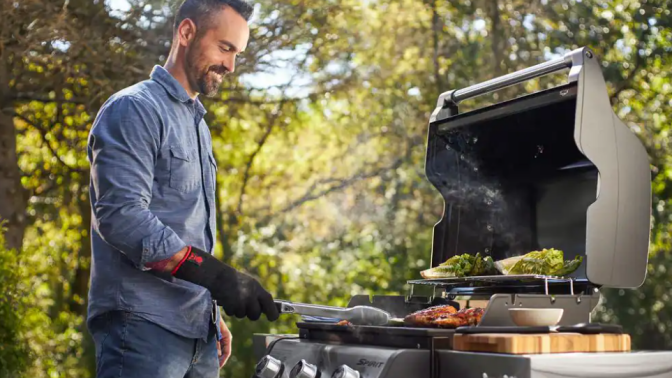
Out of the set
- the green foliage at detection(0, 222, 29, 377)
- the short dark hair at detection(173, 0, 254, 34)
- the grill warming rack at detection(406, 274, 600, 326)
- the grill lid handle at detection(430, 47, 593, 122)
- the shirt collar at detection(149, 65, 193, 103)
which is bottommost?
the green foliage at detection(0, 222, 29, 377)

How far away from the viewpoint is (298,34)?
6750mm

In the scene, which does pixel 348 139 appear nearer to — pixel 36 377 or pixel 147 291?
pixel 36 377

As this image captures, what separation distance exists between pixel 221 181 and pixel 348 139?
1392 millimetres

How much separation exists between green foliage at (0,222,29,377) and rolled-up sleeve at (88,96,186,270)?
3245 mm

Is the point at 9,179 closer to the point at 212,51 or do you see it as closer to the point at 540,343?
the point at 212,51

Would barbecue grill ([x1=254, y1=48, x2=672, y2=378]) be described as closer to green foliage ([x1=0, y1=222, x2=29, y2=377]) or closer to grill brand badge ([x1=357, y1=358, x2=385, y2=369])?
grill brand badge ([x1=357, y1=358, x2=385, y2=369])

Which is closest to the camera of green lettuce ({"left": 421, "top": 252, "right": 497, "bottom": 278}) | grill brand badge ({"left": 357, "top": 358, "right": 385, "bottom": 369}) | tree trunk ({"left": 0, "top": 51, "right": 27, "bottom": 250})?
grill brand badge ({"left": 357, "top": 358, "right": 385, "bottom": 369})

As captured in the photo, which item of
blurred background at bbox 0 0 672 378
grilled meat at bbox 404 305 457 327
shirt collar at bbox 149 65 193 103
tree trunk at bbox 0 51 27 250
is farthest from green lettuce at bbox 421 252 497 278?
tree trunk at bbox 0 51 27 250

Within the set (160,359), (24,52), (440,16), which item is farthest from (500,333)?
(440,16)

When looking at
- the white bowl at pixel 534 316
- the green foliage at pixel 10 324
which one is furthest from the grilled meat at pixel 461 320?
the green foliage at pixel 10 324

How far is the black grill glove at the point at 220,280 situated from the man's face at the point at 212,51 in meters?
0.56

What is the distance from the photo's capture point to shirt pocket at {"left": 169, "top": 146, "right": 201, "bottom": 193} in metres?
2.12

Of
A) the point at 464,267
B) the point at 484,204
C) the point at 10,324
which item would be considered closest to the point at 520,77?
the point at 484,204

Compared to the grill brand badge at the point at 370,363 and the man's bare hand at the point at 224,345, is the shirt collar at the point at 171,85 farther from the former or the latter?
the grill brand badge at the point at 370,363
